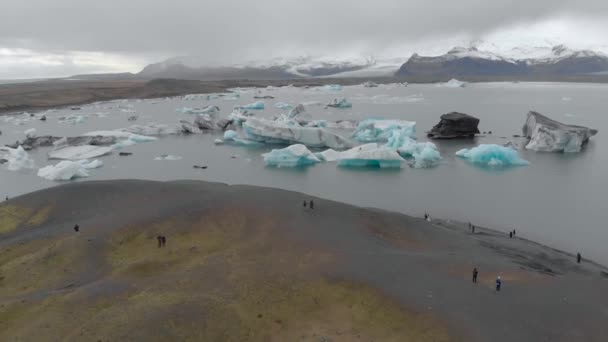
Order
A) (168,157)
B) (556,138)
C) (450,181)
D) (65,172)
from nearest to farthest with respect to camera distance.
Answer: (450,181), (65,172), (556,138), (168,157)

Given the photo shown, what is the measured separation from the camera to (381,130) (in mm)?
61500

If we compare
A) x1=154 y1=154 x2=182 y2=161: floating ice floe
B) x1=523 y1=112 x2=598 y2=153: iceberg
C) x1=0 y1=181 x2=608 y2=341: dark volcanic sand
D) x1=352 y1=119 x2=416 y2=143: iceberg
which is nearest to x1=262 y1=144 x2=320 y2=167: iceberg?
x1=154 y1=154 x2=182 y2=161: floating ice floe

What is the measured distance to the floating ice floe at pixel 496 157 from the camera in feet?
149

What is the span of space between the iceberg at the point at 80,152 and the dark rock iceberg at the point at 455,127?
140 ft

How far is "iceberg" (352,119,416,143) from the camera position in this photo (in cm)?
5762

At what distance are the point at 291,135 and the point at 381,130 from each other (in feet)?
41.2

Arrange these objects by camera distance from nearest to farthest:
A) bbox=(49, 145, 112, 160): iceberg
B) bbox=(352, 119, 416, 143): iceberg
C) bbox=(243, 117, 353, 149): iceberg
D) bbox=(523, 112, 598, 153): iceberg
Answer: bbox=(523, 112, 598, 153): iceberg → bbox=(49, 145, 112, 160): iceberg → bbox=(243, 117, 353, 149): iceberg → bbox=(352, 119, 416, 143): iceberg

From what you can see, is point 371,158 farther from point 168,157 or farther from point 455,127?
point 455,127

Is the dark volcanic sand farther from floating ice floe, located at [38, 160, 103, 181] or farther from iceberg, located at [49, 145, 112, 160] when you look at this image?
iceberg, located at [49, 145, 112, 160]

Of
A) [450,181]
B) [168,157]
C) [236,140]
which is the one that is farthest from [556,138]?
[168,157]

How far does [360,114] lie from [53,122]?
5831 centimetres

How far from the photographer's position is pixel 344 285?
63.8ft

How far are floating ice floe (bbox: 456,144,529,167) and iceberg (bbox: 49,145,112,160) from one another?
1630 inches

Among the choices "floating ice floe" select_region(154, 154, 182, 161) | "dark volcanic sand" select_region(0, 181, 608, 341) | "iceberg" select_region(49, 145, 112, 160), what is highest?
"dark volcanic sand" select_region(0, 181, 608, 341)
